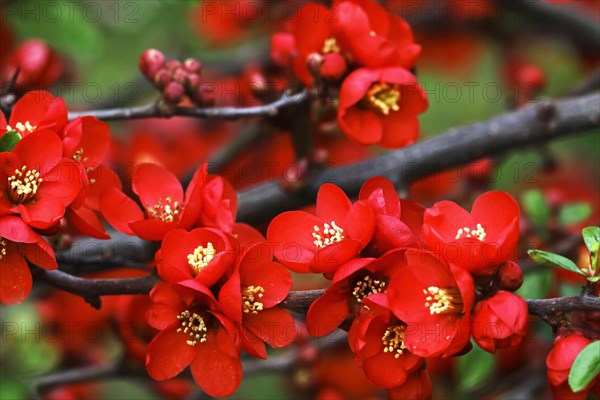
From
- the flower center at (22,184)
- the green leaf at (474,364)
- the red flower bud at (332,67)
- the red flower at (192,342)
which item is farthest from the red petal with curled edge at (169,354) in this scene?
the green leaf at (474,364)

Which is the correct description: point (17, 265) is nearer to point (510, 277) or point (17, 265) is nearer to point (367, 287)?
point (367, 287)

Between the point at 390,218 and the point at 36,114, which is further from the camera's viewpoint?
the point at 36,114

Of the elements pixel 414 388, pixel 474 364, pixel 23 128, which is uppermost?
pixel 23 128

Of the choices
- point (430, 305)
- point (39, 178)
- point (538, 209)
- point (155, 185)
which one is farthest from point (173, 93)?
point (538, 209)

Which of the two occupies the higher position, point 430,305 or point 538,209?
point 430,305

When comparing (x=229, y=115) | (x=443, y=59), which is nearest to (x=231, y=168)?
(x=229, y=115)

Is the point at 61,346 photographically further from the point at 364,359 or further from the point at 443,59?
the point at 443,59

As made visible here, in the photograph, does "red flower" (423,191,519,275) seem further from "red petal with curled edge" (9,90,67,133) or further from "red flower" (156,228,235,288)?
"red petal with curled edge" (9,90,67,133)

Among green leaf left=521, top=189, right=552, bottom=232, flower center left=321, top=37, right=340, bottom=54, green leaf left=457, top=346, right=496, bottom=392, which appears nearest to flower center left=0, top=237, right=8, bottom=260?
flower center left=321, top=37, right=340, bottom=54
